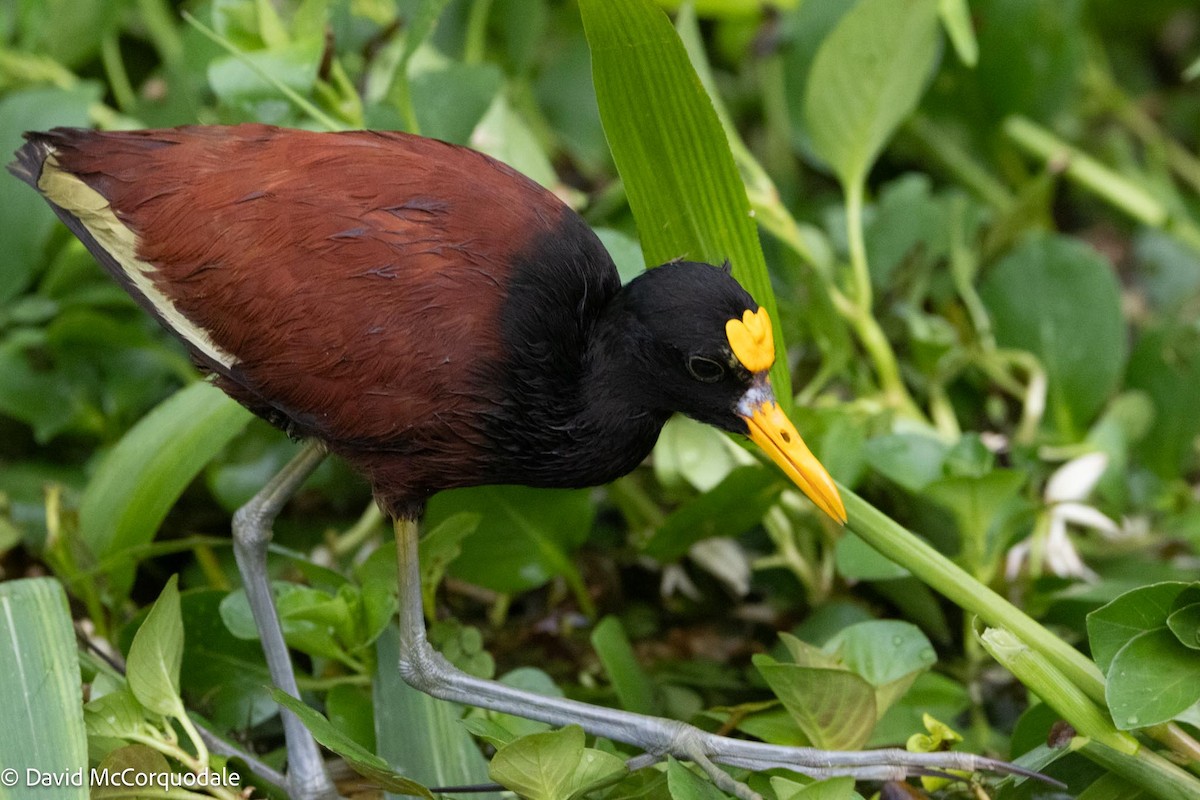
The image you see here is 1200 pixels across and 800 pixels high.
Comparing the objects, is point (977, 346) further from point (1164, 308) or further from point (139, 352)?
point (139, 352)

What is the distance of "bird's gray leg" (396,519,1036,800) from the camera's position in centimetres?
194

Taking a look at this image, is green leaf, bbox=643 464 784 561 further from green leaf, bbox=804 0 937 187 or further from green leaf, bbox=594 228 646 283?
green leaf, bbox=804 0 937 187

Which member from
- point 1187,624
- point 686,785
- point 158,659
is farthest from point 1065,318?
point 158,659

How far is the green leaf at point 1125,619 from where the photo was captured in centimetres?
186

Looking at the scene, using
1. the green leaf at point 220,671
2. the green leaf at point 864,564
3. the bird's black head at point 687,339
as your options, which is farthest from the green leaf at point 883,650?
the green leaf at point 220,671

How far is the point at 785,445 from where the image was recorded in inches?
78.3

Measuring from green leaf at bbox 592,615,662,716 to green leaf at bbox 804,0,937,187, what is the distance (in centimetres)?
113

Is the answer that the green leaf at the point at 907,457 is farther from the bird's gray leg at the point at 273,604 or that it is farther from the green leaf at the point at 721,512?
the bird's gray leg at the point at 273,604

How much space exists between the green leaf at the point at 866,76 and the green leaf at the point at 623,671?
44.4 inches

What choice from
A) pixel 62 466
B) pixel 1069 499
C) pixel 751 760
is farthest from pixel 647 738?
pixel 62 466

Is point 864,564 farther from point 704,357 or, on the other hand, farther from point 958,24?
point 958,24

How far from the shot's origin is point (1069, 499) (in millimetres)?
2639

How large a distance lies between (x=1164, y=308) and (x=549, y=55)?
186 cm

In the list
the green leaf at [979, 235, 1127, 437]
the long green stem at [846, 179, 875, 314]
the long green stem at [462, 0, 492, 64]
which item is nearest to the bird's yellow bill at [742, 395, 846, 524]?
the long green stem at [846, 179, 875, 314]
